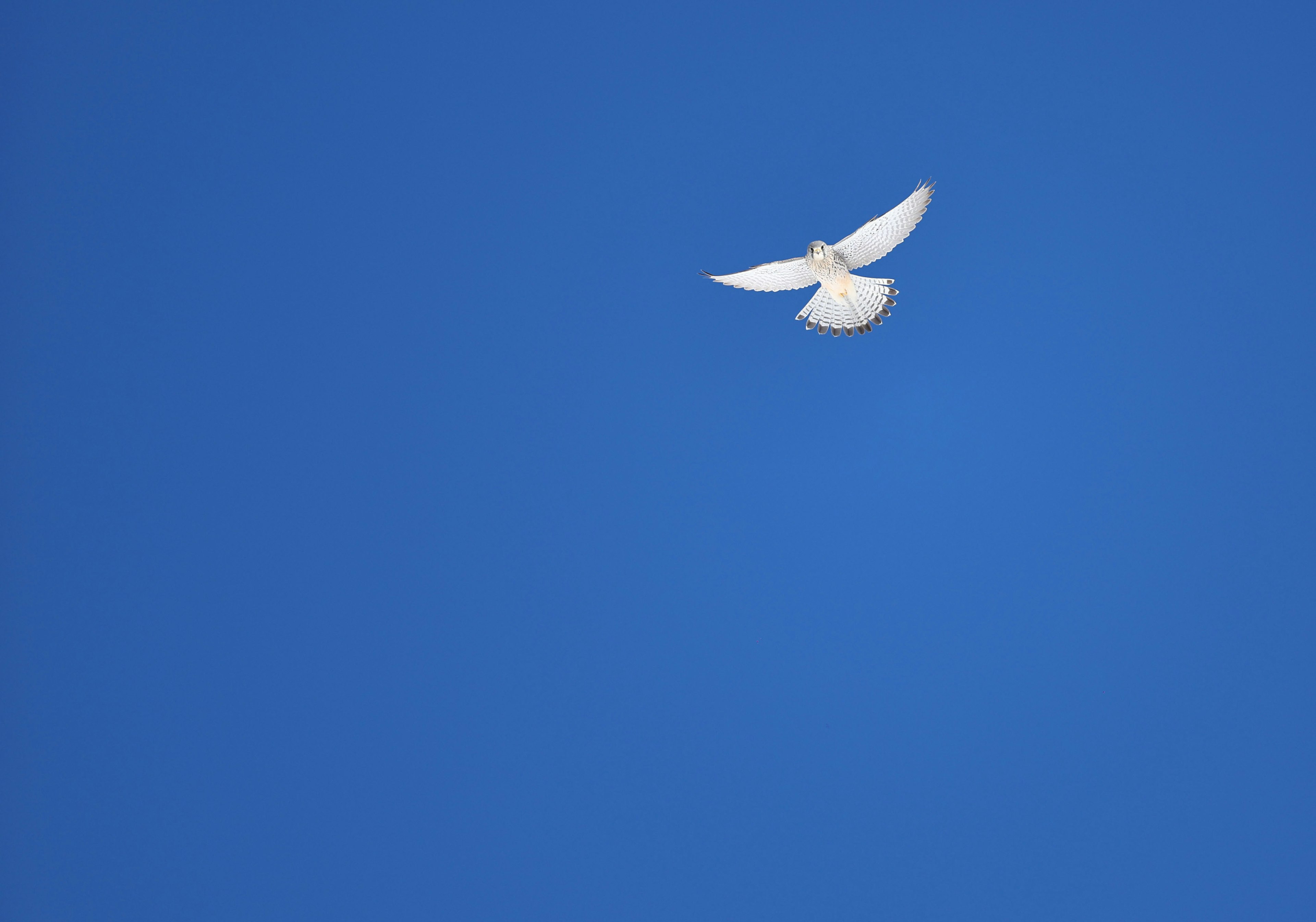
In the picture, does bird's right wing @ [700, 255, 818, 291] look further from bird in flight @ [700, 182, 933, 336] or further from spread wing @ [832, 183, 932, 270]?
spread wing @ [832, 183, 932, 270]

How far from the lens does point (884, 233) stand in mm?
2465

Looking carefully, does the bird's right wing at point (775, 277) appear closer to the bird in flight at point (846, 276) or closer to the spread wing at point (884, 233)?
the bird in flight at point (846, 276)

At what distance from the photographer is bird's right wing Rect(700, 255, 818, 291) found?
2.49 meters

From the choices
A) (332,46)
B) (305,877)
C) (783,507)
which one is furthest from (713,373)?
(305,877)

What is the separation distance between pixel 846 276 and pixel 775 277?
19 cm

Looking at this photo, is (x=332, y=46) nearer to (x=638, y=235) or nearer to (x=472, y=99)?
(x=472, y=99)

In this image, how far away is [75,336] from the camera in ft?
10.9

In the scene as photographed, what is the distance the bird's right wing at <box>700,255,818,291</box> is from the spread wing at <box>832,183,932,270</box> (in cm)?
10

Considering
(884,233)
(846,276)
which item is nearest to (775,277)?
(846,276)

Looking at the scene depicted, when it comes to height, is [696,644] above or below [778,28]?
below

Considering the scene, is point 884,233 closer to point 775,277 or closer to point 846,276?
point 846,276

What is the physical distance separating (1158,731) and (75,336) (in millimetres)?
3828

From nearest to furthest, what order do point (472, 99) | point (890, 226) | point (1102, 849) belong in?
point (890, 226), point (1102, 849), point (472, 99)

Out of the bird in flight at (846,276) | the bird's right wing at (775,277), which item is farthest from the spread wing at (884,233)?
the bird's right wing at (775,277)
